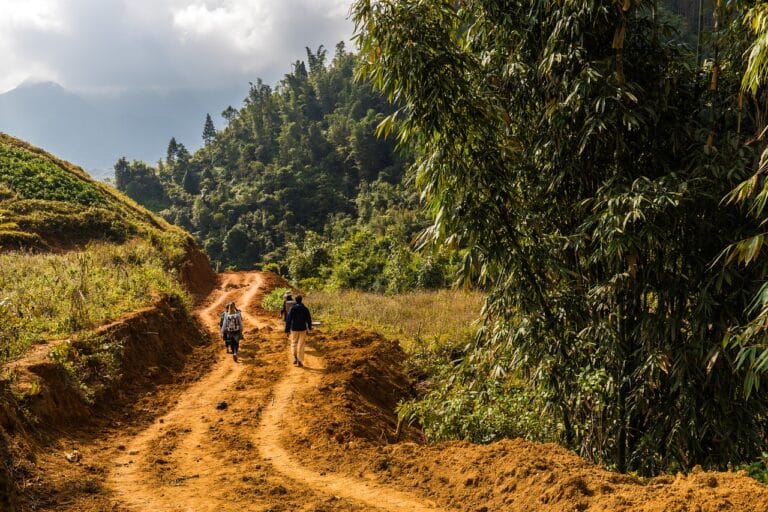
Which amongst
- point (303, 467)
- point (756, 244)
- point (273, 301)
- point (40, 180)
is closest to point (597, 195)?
point (756, 244)

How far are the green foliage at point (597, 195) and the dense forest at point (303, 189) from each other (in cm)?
2075

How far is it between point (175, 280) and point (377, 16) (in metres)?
17.8

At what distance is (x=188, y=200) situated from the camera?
293 ft

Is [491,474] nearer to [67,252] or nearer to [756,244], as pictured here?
[756,244]

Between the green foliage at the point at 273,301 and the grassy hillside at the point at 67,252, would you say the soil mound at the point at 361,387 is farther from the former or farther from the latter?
the green foliage at the point at 273,301

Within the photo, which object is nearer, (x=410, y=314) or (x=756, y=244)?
(x=756, y=244)

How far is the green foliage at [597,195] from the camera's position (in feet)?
16.5

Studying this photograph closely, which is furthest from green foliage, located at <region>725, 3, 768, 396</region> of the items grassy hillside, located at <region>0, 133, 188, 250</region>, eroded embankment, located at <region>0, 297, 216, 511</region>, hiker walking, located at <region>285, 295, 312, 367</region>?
grassy hillside, located at <region>0, 133, 188, 250</region>

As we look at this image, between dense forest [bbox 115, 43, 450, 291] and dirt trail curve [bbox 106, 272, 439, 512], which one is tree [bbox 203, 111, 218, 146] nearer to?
dense forest [bbox 115, 43, 450, 291]

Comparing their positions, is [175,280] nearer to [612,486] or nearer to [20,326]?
[20,326]

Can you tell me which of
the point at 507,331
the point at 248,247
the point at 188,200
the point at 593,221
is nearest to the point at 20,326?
the point at 507,331

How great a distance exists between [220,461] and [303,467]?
3.70ft

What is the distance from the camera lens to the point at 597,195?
17.3ft

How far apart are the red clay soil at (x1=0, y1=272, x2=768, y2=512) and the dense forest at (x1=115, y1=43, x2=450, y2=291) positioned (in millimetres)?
18197
